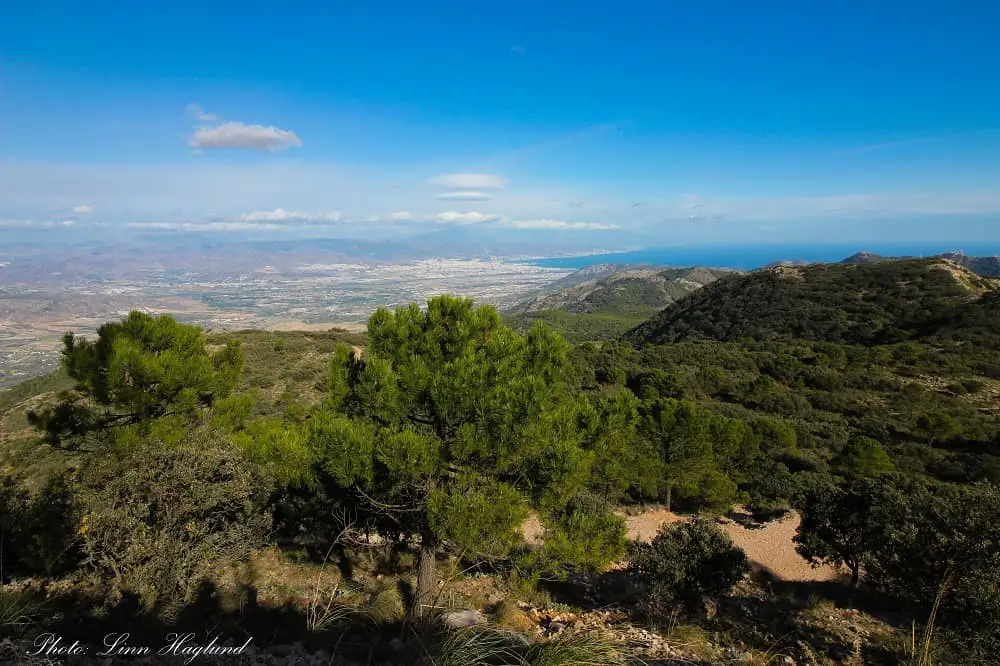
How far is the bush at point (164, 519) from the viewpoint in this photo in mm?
5199

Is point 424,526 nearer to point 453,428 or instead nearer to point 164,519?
point 453,428

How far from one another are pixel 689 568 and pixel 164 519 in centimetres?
797

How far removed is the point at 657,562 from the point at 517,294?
6196 inches

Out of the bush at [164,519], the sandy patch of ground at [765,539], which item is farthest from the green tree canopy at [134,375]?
the sandy patch of ground at [765,539]

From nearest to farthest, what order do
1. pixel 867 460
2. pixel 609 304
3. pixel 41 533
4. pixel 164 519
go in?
pixel 164 519, pixel 41 533, pixel 867 460, pixel 609 304

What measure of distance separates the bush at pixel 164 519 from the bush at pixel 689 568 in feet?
21.5

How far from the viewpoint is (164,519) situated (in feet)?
17.8

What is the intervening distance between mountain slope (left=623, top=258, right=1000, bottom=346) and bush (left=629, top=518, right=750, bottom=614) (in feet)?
151

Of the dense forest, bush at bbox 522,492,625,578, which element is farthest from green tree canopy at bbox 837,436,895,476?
bush at bbox 522,492,625,578

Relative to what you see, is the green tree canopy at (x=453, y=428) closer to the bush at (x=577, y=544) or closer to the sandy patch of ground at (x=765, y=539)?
the bush at (x=577, y=544)

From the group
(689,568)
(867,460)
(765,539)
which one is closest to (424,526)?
(689,568)

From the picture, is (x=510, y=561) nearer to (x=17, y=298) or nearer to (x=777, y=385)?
(x=777, y=385)

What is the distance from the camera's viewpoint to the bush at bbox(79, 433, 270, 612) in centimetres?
520

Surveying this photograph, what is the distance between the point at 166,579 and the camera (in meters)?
5.32
